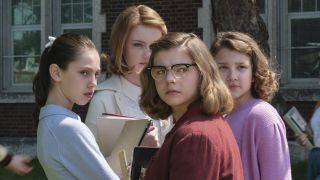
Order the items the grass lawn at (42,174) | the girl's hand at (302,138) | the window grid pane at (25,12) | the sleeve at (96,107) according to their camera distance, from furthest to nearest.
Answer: the window grid pane at (25,12), the grass lawn at (42,174), the girl's hand at (302,138), the sleeve at (96,107)

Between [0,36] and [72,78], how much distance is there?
1008 cm

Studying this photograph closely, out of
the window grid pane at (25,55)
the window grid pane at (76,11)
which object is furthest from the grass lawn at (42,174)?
the window grid pane at (76,11)

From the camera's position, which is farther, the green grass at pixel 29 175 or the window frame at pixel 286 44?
the window frame at pixel 286 44

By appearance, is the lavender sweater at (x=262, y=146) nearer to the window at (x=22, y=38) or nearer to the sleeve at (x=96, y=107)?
the sleeve at (x=96, y=107)

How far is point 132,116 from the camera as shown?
321cm

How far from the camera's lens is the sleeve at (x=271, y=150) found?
9.06ft

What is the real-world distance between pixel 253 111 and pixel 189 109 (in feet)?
2.06

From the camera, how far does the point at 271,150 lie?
2768 mm

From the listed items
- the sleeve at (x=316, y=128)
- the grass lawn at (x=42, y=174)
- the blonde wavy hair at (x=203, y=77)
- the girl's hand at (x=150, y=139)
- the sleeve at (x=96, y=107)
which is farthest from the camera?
the grass lawn at (x=42, y=174)

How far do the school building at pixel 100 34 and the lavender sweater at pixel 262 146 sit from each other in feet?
20.5

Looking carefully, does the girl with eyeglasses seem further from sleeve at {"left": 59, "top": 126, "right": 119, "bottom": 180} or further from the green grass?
the green grass

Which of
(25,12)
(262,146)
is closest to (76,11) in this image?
(25,12)

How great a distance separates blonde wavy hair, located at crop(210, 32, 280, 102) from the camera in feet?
9.59

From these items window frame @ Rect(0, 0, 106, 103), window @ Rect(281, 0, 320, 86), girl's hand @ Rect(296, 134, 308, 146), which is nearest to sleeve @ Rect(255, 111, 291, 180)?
girl's hand @ Rect(296, 134, 308, 146)
